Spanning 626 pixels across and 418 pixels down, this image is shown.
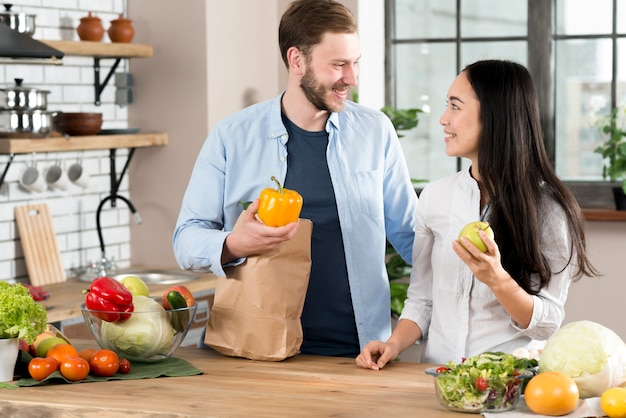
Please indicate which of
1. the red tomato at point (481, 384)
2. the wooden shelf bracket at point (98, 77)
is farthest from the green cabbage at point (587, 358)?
the wooden shelf bracket at point (98, 77)

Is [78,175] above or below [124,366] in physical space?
above

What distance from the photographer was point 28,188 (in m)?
4.46

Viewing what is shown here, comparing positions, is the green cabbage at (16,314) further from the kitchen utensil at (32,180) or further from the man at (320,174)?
the kitchen utensil at (32,180)

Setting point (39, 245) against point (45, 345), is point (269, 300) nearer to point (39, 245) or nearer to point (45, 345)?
point (45, 345)

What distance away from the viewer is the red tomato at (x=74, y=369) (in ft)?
7.65

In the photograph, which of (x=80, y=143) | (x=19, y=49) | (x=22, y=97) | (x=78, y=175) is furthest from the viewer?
(x=78, y=175)

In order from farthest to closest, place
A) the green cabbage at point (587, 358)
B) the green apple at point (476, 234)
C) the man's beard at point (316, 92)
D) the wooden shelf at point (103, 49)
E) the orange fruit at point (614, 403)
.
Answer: the wooden shelf at point (103, 49), the man's beard at point (316, 92), the green apple at point (476, 234), the green cabbage at point (587, 358), the orange fruit at point (614, 403)

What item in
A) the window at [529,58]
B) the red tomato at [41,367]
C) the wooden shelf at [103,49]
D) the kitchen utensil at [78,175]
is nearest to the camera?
the red tomato at [41,367]

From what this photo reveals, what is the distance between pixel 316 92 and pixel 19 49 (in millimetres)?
943

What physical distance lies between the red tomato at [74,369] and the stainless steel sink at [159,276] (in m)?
2.23

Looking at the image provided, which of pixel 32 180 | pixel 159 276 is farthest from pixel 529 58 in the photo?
pixel 32 180

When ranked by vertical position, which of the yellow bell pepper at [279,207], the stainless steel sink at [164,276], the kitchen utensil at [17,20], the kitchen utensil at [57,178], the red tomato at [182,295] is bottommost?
the stainless steel sink at [164,276]

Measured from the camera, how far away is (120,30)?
473cm

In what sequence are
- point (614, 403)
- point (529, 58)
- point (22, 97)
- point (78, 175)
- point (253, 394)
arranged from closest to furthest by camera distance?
point (614, 403) → point (253, 394) → point (22, 97) → point (78, 175) → point (529, 58)
